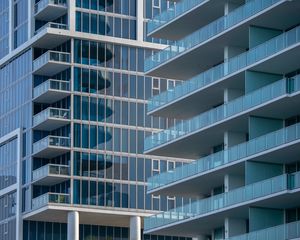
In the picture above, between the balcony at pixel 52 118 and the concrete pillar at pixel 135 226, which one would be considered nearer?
the balcony at pixel 52 118

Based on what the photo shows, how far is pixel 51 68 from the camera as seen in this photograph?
104 m

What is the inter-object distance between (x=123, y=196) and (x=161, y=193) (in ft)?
77.0

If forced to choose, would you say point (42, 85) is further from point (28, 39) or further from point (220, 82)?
point (220, 82)

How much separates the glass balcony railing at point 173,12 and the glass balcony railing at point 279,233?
15228 mm

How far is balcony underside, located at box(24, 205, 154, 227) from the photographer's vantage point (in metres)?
102

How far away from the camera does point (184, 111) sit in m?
79.8

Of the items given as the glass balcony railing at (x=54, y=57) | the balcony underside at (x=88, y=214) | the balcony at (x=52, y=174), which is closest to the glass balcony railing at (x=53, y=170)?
the balcony at (x=52, y=174)

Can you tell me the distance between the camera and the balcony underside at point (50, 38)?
102500mm

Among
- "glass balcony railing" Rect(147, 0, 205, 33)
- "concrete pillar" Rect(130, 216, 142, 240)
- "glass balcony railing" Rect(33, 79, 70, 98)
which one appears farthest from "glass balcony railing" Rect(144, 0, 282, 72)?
"concrete pillar" Rect(130, 216, 142, 240)

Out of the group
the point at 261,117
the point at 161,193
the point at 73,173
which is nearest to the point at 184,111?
the point at 161,193

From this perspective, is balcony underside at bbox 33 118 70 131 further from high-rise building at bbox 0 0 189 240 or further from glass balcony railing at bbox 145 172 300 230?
glass balcony railing at bbox 145 172 300 230

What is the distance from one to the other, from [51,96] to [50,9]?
671 centimetres

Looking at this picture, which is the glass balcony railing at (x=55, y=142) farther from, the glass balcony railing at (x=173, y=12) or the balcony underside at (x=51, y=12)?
the glass balcony railing at (x=173, y=12)

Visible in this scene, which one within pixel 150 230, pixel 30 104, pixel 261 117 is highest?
pixel 30 104
